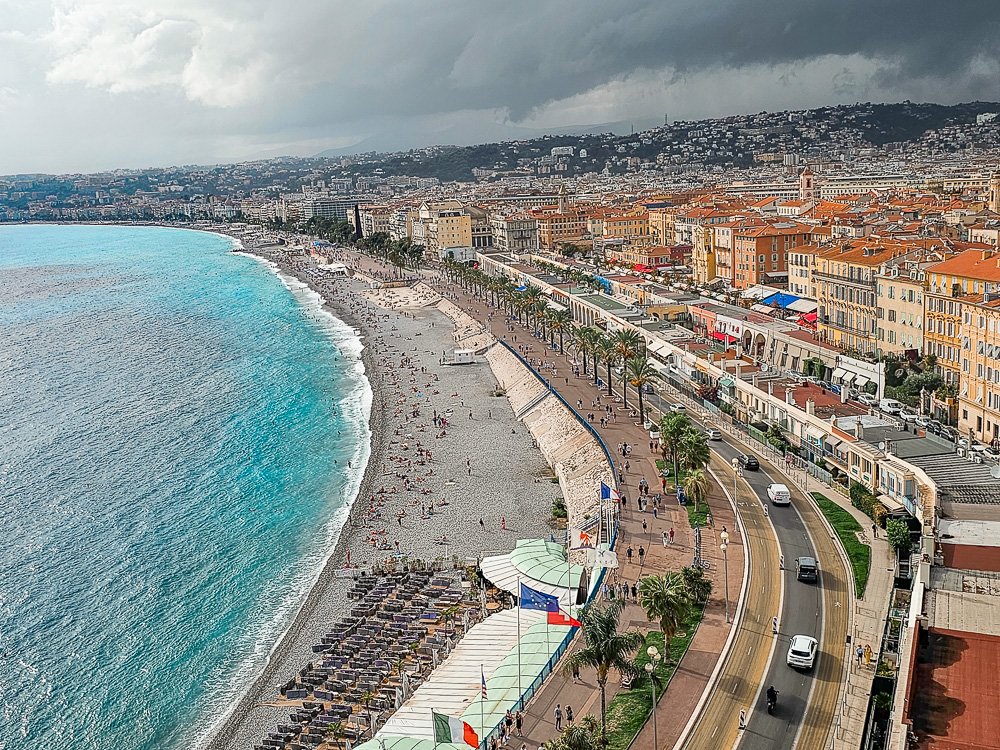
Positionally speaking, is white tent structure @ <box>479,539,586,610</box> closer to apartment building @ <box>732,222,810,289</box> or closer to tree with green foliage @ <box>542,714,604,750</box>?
tree with green foliage @ <box>542,714,604,750</box>

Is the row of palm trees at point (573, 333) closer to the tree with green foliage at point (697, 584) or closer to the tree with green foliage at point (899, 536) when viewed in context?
the tree with green foliage at point (899, 536)

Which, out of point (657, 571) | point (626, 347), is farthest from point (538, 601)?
point (626, 347)

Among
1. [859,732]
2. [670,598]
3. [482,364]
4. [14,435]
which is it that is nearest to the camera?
[859,732]

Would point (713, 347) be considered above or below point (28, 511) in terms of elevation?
above

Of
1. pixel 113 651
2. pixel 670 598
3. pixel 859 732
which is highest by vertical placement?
pixel 670 598

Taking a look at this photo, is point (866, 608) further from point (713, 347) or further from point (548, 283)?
point (548, 283)

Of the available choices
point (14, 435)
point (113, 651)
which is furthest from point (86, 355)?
point (113, 651)
